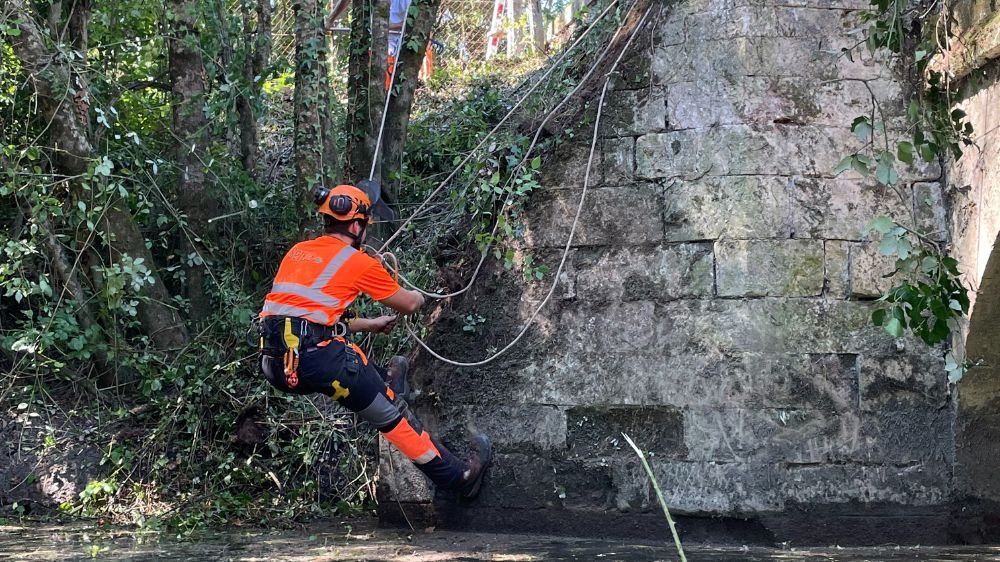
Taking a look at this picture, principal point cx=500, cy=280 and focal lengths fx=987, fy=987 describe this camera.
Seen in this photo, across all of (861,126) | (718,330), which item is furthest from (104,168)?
(861,126)

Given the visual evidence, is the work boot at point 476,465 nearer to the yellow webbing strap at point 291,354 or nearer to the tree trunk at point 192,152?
the yellow webbing strap at point 291,354

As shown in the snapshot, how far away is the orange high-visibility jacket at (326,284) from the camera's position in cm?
496

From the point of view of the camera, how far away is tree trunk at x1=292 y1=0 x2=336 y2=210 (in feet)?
20.9

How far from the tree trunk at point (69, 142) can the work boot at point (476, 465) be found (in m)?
2.56

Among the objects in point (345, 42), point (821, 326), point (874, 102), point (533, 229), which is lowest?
point (821, 326)

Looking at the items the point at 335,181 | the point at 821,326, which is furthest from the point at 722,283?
the point at 335,181

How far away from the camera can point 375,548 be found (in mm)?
5070

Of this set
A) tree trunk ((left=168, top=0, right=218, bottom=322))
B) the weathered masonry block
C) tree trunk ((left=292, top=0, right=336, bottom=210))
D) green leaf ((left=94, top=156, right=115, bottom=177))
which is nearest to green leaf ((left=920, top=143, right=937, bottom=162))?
the weathered masonry block

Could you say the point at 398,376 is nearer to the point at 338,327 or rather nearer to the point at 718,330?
the point at 338,327

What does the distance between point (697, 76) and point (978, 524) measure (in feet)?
8.83

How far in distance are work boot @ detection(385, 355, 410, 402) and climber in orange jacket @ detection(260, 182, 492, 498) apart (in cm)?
15

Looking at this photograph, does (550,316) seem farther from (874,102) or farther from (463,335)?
(874,102)

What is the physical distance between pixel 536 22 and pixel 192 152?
487 cm

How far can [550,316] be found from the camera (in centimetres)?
544
